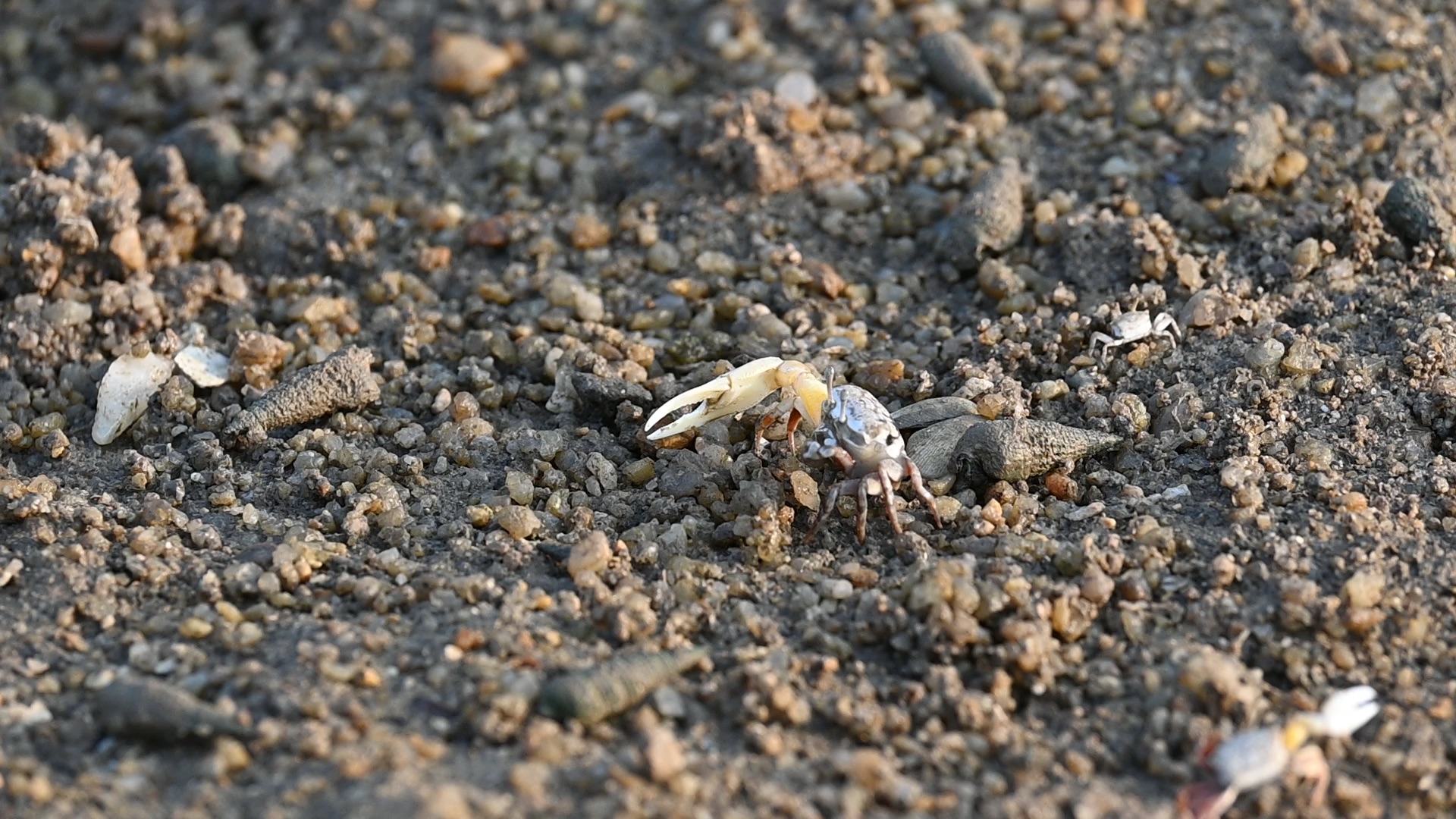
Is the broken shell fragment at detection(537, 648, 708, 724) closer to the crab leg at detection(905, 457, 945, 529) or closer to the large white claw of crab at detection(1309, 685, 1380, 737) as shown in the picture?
the crab leg at detection(905, 457, 945, 529)

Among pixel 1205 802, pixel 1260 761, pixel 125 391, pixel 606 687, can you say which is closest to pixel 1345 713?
pixel 1260 761

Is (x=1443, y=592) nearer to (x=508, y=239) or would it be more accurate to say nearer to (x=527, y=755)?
(x=527, y=755)

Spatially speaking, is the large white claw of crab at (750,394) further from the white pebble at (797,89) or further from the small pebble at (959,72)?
the small pebble at (959,72)

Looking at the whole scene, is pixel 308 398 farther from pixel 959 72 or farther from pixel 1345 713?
pixel 1345 713

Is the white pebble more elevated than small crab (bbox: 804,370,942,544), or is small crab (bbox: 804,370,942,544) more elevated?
the white pebble

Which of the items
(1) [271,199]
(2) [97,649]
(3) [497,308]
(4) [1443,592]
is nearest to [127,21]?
(1) [271,199]

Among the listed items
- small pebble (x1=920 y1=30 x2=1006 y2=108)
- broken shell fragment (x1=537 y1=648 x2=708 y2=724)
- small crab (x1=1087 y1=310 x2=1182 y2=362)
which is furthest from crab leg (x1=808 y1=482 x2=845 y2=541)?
small pebble (x1=920 y1=30 x2=1006 y2=108)

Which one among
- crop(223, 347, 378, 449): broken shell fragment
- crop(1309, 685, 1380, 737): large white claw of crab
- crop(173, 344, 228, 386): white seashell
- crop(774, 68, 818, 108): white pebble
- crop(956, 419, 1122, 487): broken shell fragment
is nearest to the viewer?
crop(1309, 685, 1380, 737): large white claw of crab
